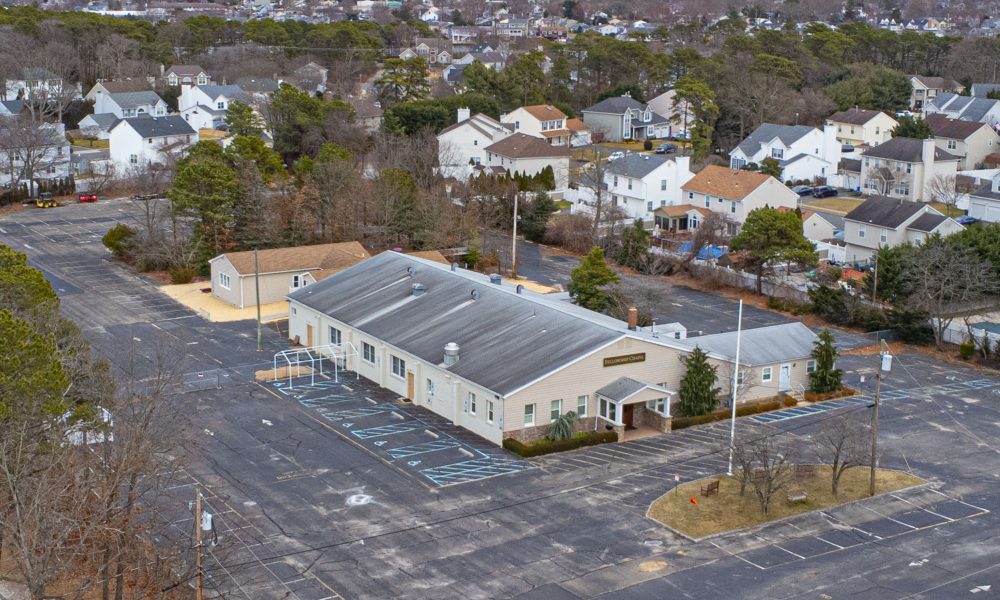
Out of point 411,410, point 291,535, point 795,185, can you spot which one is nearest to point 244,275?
point 411,410

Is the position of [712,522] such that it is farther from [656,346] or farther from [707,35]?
[707,35]

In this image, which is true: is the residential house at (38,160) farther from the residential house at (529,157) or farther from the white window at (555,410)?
the white window at (555,410)

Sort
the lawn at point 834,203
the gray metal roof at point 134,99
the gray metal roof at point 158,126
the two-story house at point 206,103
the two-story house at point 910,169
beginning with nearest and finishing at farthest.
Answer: the lawn at point 834,203 → the two-story house at point 910,169 → the gray metal roof at point 158,126 → the two-story house at point 206,103 → the gray metal roof at point 134,99

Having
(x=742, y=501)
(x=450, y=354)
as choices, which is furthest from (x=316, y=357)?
(x=742, y=501)

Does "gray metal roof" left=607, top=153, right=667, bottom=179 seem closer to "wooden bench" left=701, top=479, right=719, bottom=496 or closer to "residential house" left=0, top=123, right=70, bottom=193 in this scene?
"residential house" left=0, top=123, right=70, bottom=193

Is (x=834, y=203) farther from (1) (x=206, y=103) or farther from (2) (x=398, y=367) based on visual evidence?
(1) (x=206, y=103)

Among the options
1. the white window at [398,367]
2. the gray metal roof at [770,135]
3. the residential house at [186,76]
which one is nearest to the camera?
the white window at [398,367]

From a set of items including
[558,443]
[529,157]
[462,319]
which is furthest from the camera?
[529,157]

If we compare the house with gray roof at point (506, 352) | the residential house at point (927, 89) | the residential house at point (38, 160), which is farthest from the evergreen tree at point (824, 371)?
the residential house at point (927, 89)

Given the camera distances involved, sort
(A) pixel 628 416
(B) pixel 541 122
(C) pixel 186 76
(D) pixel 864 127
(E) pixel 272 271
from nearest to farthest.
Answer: (A) pixel 628 416 < (E) pixel 272 271 < (D) pixel 864 127 < (B) pixel 541 122 < (C) pixel 186 76
